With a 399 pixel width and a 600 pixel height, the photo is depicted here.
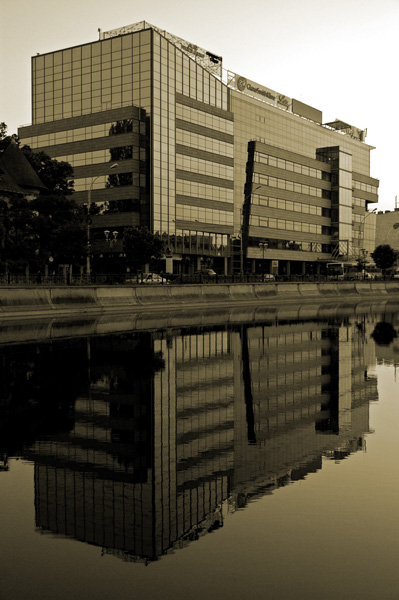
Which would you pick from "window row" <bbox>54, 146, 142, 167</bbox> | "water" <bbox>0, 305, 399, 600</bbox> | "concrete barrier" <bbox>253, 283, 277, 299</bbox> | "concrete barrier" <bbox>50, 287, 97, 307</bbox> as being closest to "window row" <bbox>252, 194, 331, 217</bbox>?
"window row" <bbox>54, 146, 142, 167</bbox>

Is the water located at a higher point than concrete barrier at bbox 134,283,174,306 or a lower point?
lower

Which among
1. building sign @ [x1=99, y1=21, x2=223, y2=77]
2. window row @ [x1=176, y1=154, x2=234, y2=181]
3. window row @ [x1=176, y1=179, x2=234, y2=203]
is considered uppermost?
building sign @ [x1=99, y1=21, x2=223, y2=77]

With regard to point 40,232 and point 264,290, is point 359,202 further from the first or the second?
point 40,232

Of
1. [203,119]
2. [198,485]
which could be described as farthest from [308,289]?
[198,485]

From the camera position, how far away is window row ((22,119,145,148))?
91.8m

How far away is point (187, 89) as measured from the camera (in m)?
98.0

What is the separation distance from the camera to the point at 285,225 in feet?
406

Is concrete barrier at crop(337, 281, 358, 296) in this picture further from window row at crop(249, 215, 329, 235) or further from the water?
the water

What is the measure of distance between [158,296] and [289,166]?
7707cm

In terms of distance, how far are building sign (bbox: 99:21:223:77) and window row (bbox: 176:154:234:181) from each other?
15.1 m

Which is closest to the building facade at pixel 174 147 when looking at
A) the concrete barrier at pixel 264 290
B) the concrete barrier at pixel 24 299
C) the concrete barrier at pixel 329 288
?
the concrete barrier at pixel 329 288

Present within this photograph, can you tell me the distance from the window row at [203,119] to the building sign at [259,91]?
12587mm

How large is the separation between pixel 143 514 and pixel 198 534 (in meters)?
0.75

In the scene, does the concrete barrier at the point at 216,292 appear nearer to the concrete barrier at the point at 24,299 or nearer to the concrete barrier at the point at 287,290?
the concrete barrier at the point at 287,290
